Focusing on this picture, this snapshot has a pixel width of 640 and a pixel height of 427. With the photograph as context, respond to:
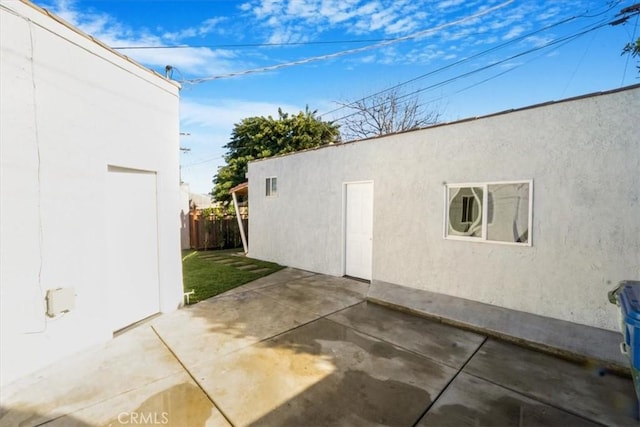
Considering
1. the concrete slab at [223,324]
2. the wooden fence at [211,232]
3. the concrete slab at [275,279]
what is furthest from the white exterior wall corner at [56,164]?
the wooden fence at [211,232]

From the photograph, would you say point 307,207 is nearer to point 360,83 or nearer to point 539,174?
point 539,174

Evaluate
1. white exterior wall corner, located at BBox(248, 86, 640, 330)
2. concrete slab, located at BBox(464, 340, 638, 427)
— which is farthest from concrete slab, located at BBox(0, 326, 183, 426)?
white exterior wall corner, located at BBox(248, 86, 640, 330)

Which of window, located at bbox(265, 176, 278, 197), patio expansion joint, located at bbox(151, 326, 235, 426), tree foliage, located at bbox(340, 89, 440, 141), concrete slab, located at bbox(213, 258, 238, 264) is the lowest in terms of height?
concrete slab, located at bbox(213, 258, 238, 264)

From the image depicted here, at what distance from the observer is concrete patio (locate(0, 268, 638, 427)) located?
251cm

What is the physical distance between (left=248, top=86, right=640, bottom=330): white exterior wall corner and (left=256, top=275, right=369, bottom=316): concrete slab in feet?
2.32

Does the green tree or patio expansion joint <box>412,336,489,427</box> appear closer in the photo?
patio expansion joint <box>412,336,489,427</box>

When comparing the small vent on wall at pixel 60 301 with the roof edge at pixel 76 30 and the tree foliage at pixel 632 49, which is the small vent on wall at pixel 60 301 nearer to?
the roof edge at pixel 76 30

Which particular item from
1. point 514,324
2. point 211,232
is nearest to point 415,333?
point 514,324

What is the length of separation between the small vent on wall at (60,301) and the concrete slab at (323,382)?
5.87ft

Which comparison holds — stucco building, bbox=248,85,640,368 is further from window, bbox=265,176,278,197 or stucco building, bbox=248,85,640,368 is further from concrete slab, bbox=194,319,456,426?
window, bbox=265,176,278,197

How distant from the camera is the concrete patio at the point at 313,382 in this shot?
8.23ft

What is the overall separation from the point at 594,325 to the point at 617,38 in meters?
6.77

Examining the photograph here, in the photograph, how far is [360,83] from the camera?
49.6ft

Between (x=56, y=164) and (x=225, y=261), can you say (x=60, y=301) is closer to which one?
(x=56, y=164)
